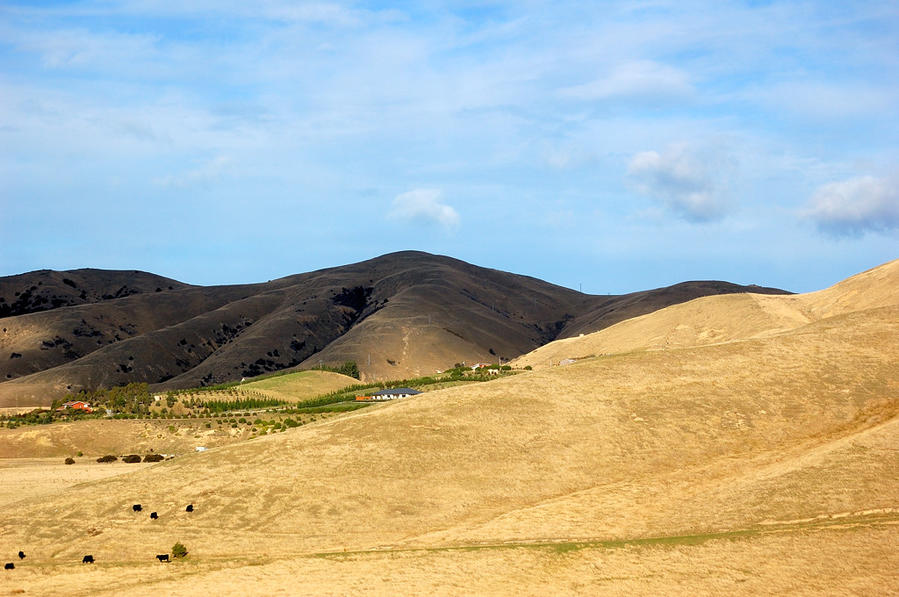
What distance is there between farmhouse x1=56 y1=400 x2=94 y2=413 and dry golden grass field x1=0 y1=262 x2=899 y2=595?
4295 cm

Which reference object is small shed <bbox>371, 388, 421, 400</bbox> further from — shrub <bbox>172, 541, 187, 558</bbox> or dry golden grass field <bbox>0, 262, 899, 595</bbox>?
shrub <bbox>172, 541, 187, 558</bbox>

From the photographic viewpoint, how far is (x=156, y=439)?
75.9 metres

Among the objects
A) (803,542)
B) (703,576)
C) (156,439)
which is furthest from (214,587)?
(156,439)

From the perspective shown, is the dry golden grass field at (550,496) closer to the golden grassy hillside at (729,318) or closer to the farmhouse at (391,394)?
the golden grassy hillside at (729,318)

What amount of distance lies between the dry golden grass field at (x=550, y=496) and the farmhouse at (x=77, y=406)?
42.9m

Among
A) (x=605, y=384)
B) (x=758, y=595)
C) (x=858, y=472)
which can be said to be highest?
(x=605, y=384)

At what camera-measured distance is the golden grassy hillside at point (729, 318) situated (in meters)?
92.5

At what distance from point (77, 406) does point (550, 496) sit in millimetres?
75158

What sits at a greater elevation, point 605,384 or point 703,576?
point 605,384

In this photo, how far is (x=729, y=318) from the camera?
348 ft

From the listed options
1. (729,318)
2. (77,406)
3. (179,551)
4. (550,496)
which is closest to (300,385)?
(77,406)

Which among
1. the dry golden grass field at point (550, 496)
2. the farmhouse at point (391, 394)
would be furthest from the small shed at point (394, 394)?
the dry golden grass field at point (550, 496)

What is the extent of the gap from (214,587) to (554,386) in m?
27.9

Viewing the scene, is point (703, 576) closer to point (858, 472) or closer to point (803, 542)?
point (803, 542)
